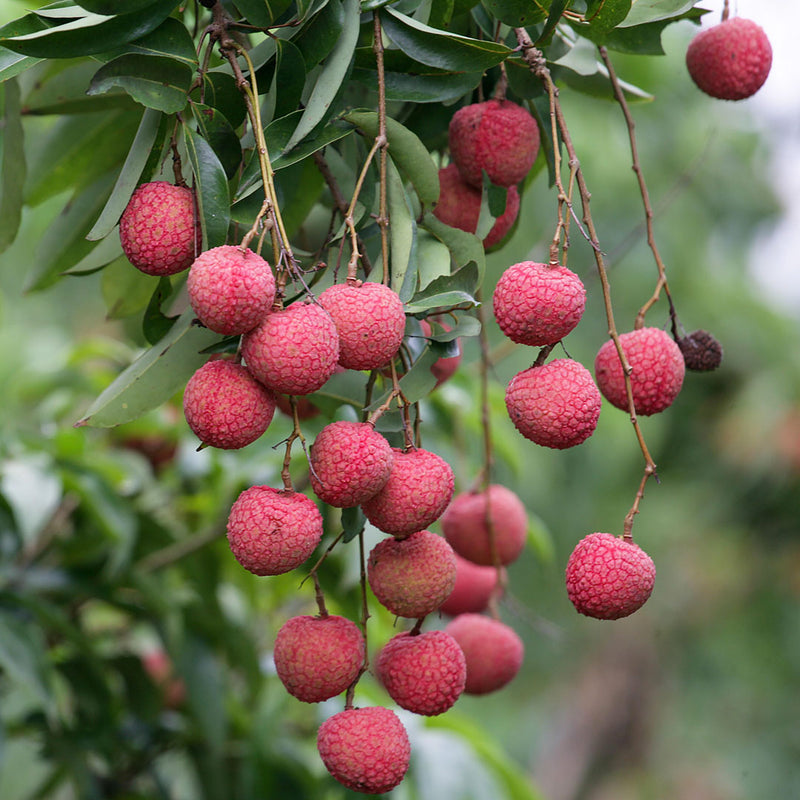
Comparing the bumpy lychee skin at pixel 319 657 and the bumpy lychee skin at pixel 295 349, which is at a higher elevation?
the bumpy lychee skin at pixel 295 349

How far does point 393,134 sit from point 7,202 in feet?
0.88

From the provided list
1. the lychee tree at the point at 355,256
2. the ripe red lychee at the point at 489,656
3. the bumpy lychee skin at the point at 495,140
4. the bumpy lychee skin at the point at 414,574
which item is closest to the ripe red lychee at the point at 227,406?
the lychee tree at the point at 355,256

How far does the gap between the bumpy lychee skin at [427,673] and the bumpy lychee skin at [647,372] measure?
172mm

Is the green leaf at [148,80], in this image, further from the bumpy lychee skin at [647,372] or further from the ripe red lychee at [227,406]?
the bumpy lychee skin at [647,372]

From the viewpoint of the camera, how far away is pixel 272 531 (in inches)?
19.1

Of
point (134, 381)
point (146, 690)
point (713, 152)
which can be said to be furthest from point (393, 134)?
point (713, 152)

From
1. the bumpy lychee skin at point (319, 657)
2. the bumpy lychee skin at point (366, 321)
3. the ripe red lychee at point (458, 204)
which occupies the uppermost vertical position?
the bumpy lychee skin at point (366, 321)

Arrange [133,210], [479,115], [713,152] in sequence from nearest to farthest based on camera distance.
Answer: [133,210] < [479,115] < [713,152]

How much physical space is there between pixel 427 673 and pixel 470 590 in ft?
1.01

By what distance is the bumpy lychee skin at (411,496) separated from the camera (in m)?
0.50

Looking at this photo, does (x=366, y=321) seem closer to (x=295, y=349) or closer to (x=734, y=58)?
(x=295, y=349)

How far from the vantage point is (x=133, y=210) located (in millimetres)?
506

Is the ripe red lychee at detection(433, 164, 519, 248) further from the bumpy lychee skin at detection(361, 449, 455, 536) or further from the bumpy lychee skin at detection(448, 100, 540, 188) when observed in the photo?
the bumpy lychee skin at detection(361, 449, 455, 536)

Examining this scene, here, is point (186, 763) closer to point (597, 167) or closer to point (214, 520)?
point (214, 520)
